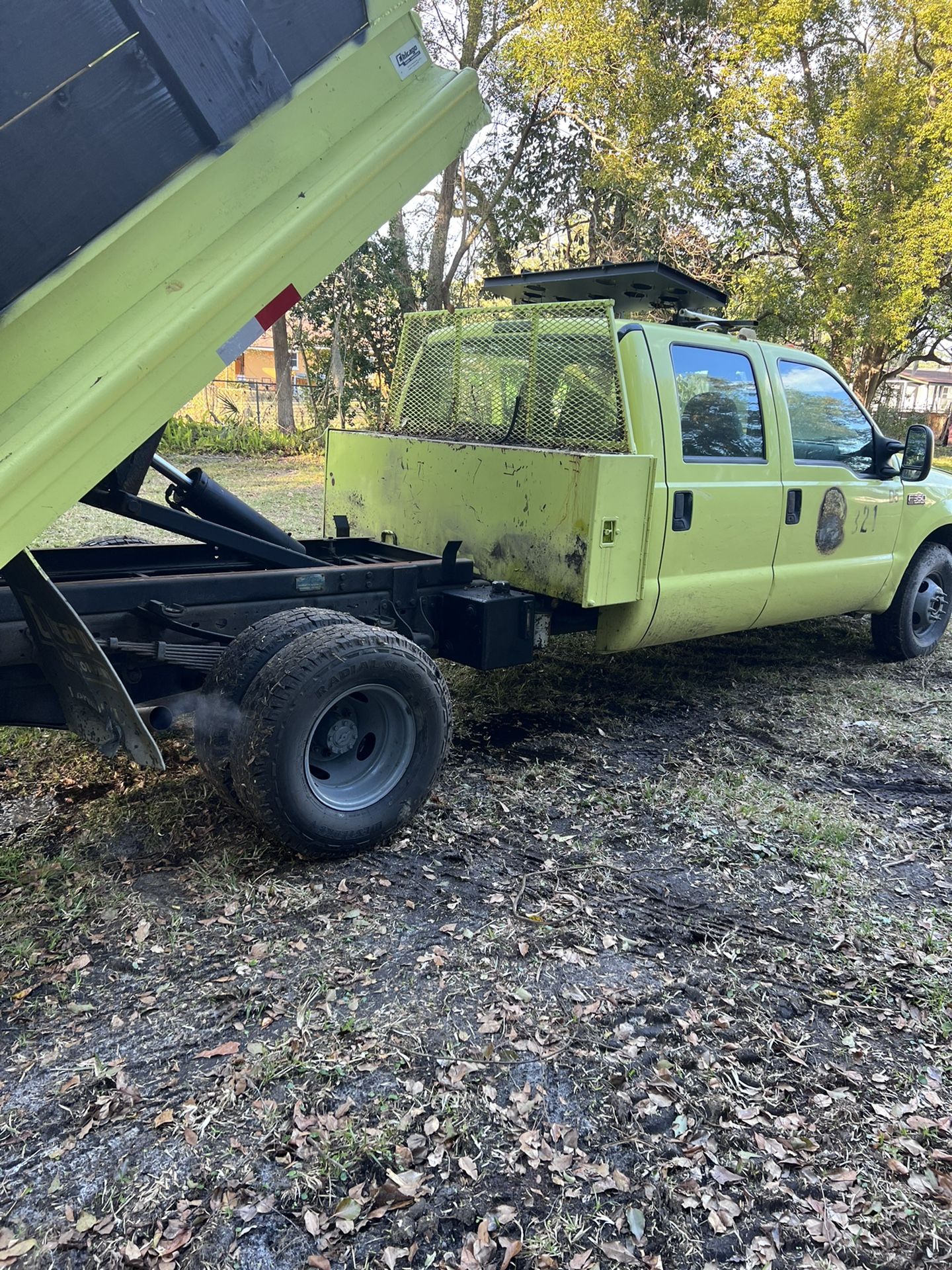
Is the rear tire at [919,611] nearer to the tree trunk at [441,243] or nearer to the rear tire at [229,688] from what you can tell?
the rear tire at [229,688]

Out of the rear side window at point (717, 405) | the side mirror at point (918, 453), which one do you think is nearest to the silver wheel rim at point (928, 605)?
the side mirror at point (918, 453)

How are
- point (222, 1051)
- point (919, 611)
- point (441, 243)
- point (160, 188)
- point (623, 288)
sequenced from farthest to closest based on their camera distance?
point (441, 243), point (919, 611), point (623, 288), point (222, 1051), point (160, 188)

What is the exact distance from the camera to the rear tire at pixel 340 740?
11.1 ft

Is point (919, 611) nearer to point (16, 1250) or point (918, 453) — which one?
point (918, 453)

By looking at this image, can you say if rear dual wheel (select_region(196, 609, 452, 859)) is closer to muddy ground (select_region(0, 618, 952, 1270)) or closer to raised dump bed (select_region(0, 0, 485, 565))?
muddy ground (select_region(0, 618, 952, 1270))

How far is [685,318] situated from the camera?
530 cm

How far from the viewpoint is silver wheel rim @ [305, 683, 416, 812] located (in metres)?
3.77

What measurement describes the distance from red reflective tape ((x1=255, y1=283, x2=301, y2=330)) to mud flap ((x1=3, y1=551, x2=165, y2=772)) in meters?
1.02

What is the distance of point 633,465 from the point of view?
14.6 ft

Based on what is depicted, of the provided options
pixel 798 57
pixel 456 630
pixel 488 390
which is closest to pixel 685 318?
pixel 488 390

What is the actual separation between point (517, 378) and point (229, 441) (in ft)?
45.6

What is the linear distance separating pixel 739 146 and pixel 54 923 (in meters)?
17.2

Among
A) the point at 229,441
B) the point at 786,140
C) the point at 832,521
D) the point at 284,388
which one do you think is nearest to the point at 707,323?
the point at 832,521

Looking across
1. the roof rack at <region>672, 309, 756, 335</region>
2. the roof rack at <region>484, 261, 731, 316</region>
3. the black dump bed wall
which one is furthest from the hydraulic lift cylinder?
the roof rack at <region>672, 309, 756, 335</region>
